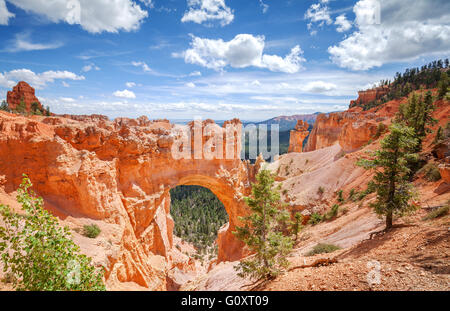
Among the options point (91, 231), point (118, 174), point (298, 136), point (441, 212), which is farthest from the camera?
point (298, 136)

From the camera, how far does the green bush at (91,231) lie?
1222 cm

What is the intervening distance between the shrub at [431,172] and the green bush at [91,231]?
Answer: 25.4 meters

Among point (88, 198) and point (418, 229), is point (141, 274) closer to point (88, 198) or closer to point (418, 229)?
point (88, 198)

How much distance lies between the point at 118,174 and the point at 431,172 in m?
26.0

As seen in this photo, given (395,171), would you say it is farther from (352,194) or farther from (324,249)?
(352,194)

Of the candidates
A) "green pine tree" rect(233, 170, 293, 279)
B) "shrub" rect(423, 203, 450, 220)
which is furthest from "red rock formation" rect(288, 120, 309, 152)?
"green pine tree" rect(233, 170, 293, 279)

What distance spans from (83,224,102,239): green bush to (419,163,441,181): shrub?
2537cm

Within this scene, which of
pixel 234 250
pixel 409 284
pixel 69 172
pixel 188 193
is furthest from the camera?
pixel 188 193

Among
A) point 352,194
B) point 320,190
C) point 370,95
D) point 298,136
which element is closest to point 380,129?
point 320,190

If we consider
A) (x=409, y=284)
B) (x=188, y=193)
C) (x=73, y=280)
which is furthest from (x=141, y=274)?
(x=188, y=193)

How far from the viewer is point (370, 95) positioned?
337 feet

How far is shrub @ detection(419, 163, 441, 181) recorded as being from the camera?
56.8 ft

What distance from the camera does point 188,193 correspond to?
89688 mm
